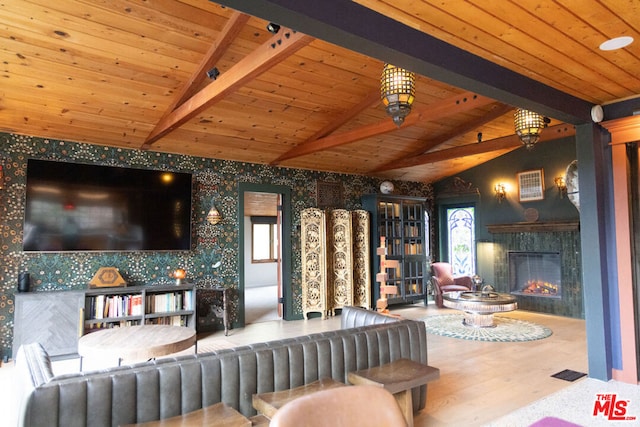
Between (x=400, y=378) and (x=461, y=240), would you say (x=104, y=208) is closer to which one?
(x=400, y=378)

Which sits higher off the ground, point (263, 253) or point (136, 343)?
point (263, 253)

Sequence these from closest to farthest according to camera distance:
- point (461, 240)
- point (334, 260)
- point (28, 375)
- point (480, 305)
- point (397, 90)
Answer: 1. point (28, 375)
2. point (397, 90)
3. point (480, 305)
4. point (334, 260)
5. point (461, 240)

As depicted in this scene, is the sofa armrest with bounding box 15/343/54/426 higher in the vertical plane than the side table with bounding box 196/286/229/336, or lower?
higher

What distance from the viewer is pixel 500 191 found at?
790cm

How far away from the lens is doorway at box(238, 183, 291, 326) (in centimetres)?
655

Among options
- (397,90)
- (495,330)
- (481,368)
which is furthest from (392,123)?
(495,330)

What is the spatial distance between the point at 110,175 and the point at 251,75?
283 cm

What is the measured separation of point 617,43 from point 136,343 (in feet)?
13.0

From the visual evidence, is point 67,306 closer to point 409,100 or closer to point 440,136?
point 409,100

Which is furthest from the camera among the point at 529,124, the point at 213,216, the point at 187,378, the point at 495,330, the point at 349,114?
the point at 213,216

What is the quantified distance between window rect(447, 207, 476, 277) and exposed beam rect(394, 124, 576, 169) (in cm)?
214

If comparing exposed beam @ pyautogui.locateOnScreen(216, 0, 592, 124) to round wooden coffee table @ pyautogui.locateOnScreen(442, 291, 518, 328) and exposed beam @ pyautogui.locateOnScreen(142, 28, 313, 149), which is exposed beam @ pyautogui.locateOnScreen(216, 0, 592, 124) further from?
round wooden coffee table @ pyautogui.locateOnScreen(442, 291, 518, 328)

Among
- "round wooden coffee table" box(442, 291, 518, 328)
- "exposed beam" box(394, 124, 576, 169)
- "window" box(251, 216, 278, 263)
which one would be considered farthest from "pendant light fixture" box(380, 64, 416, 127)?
"window" box(251, 216, 278, 263)

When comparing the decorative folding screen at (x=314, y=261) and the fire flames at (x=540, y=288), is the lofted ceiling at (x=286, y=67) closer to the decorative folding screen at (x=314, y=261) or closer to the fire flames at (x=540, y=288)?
the decorative folding screen at (x=314, y=261)
